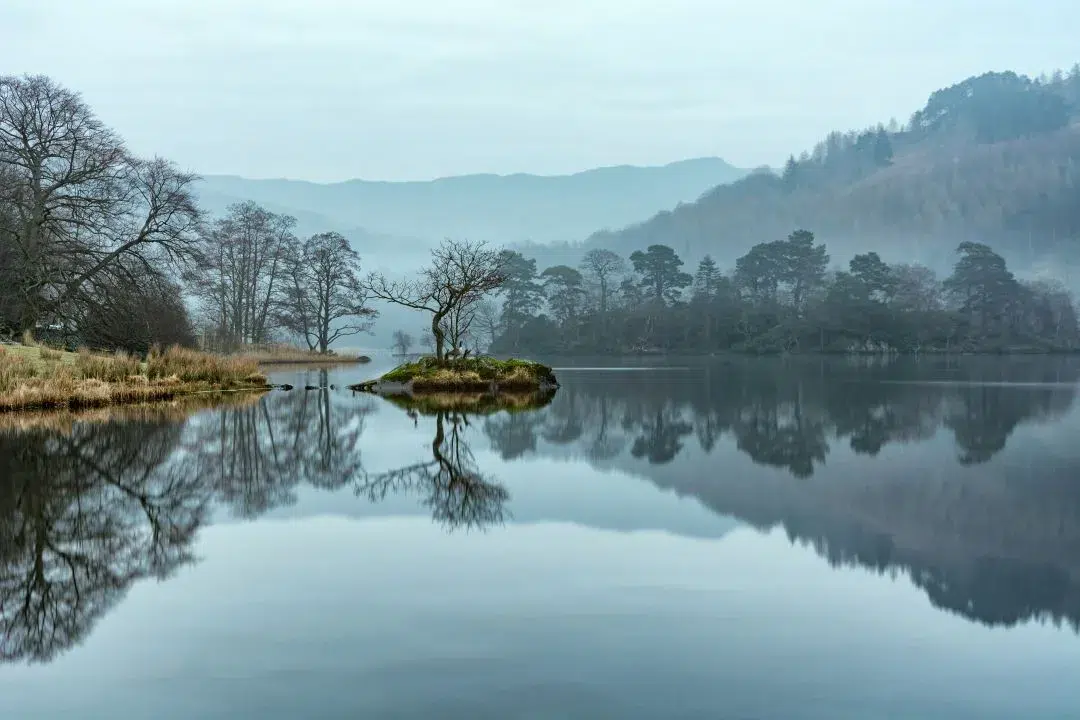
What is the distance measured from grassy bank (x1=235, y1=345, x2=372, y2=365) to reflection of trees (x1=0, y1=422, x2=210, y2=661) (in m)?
43.1

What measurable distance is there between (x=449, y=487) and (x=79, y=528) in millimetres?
4592

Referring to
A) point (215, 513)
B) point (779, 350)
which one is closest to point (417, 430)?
point (215, 513)

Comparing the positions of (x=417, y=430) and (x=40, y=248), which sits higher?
(x=40, y=248)

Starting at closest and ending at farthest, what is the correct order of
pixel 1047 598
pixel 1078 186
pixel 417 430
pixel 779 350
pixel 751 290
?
pixel 1047 598
pixel 417 430
pixel 779 350
pixel 751 290
pixel 1078 186

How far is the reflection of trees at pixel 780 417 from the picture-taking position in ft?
55.2

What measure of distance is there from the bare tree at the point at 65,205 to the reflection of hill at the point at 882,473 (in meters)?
17.4

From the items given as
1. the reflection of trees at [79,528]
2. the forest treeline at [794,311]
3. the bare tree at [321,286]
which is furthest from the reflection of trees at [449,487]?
the forest treeline at [794,311]

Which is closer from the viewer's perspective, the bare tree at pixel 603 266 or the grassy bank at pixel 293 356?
the grassy bank at pixel 293 356

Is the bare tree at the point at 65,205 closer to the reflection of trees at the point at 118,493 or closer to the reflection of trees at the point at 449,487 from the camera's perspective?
the reflection of trees at the point at 118,493

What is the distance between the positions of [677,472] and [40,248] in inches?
1083

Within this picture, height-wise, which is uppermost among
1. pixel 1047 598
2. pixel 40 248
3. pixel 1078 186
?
pixel 1078 186

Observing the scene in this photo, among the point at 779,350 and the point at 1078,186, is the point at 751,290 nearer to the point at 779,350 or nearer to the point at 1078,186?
the point at 779,350

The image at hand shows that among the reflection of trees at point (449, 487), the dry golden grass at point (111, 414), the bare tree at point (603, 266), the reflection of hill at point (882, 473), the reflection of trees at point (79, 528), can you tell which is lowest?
the reflection of hill at point (882, 473)

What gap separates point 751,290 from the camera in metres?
93.8
